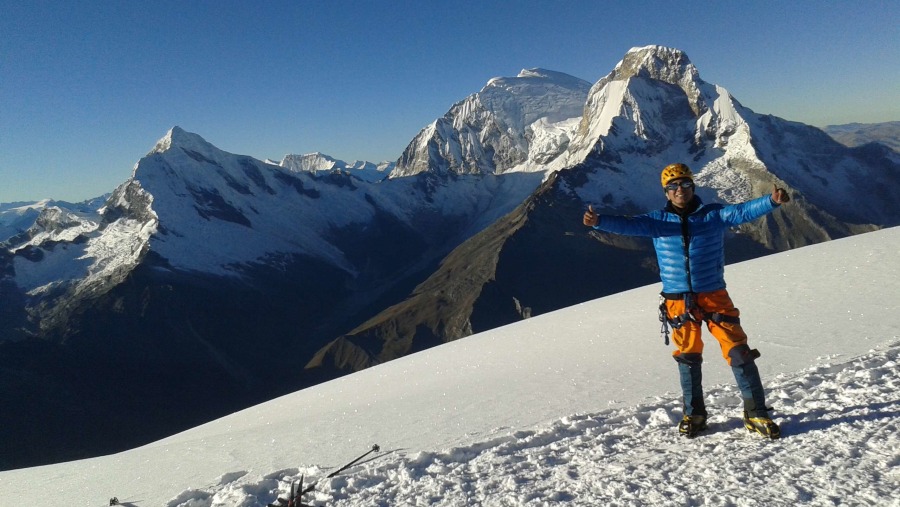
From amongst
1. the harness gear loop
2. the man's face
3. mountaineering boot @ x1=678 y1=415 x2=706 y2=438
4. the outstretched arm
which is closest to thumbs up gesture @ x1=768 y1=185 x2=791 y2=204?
the man's face

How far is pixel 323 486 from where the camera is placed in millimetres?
6566

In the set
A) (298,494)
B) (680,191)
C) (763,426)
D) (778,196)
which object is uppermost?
(680,191)

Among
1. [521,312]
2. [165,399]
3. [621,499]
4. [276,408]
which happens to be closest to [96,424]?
[165,399]

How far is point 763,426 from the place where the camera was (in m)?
6.02

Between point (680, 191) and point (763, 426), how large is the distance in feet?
9.50

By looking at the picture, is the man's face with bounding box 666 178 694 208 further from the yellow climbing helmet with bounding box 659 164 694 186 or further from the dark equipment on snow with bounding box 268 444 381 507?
the dark equipment on snow with bounding box 268 444 381 507

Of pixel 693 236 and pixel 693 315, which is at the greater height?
pixel 693 236

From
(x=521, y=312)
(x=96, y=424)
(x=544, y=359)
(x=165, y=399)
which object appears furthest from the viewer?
(x=521, y=312)

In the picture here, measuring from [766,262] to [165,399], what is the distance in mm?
146875

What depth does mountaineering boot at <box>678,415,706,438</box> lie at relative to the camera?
645 cm

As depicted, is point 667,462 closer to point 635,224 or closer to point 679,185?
point 635,224

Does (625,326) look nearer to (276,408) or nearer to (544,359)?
(544,359)

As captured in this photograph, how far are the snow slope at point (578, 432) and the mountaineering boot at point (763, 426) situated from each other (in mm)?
131

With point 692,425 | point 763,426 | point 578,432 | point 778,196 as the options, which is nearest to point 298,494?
point 578,432
